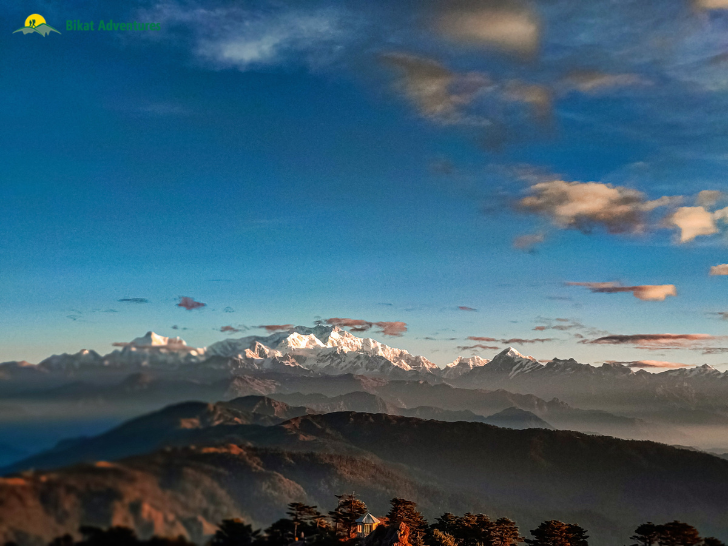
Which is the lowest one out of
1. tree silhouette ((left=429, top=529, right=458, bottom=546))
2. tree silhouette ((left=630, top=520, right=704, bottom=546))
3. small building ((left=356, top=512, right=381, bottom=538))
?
small building ((left=356, top=512, right=381, bottom=538))

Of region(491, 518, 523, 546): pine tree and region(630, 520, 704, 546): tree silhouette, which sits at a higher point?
region(630, 520, 704, 546): tree silhouette

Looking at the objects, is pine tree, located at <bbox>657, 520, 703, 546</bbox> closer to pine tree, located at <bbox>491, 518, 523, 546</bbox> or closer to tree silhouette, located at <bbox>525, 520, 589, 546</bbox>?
tree silhouette, located at <bbox>525, 520, 589, 546</bbox>

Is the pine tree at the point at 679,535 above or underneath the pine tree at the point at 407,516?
above

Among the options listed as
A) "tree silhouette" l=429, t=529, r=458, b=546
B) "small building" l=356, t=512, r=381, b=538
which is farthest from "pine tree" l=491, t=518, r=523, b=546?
"small building" l=356, t=512, r=381, b=538

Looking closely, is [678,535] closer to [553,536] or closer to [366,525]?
[553,536]

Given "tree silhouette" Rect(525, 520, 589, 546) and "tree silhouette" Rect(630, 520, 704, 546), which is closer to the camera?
"tree silhouette" Rect(630, 520, 704, 546)

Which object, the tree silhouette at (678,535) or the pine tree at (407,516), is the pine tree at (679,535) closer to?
the tree silhouette at (678,535)

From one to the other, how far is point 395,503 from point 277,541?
78.4 m

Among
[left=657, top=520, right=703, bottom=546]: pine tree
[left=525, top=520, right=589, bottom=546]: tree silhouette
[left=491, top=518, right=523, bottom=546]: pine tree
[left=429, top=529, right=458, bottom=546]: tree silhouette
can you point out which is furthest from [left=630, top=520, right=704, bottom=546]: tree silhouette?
[left=429, top=529, right=458, bottom=546]: tree silhouette

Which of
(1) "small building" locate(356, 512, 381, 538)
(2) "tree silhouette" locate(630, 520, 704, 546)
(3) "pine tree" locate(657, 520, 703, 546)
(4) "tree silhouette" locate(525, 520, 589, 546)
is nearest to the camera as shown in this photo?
(2) "tree silhouette" locate(630, 520, 704, 546)

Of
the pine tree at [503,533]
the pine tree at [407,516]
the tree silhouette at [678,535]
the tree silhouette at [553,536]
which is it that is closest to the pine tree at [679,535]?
the tree silhouette at [678,535]

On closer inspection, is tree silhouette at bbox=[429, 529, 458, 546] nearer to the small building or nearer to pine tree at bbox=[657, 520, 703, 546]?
the small building

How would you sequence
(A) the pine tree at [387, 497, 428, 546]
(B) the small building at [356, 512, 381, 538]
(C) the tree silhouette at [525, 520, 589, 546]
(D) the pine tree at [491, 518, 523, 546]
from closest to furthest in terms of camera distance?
1. (C) the tree silhouette at [525, 520, 589, 546]
2. (D) the pine tree at [491, 518, 523, 546]
3. (A) the pine tree at [387, 497, 428, 546]
4. (B) the small building at [356, 512, 381, 538]

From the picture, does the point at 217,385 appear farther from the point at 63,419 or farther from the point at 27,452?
the point at 27,452
